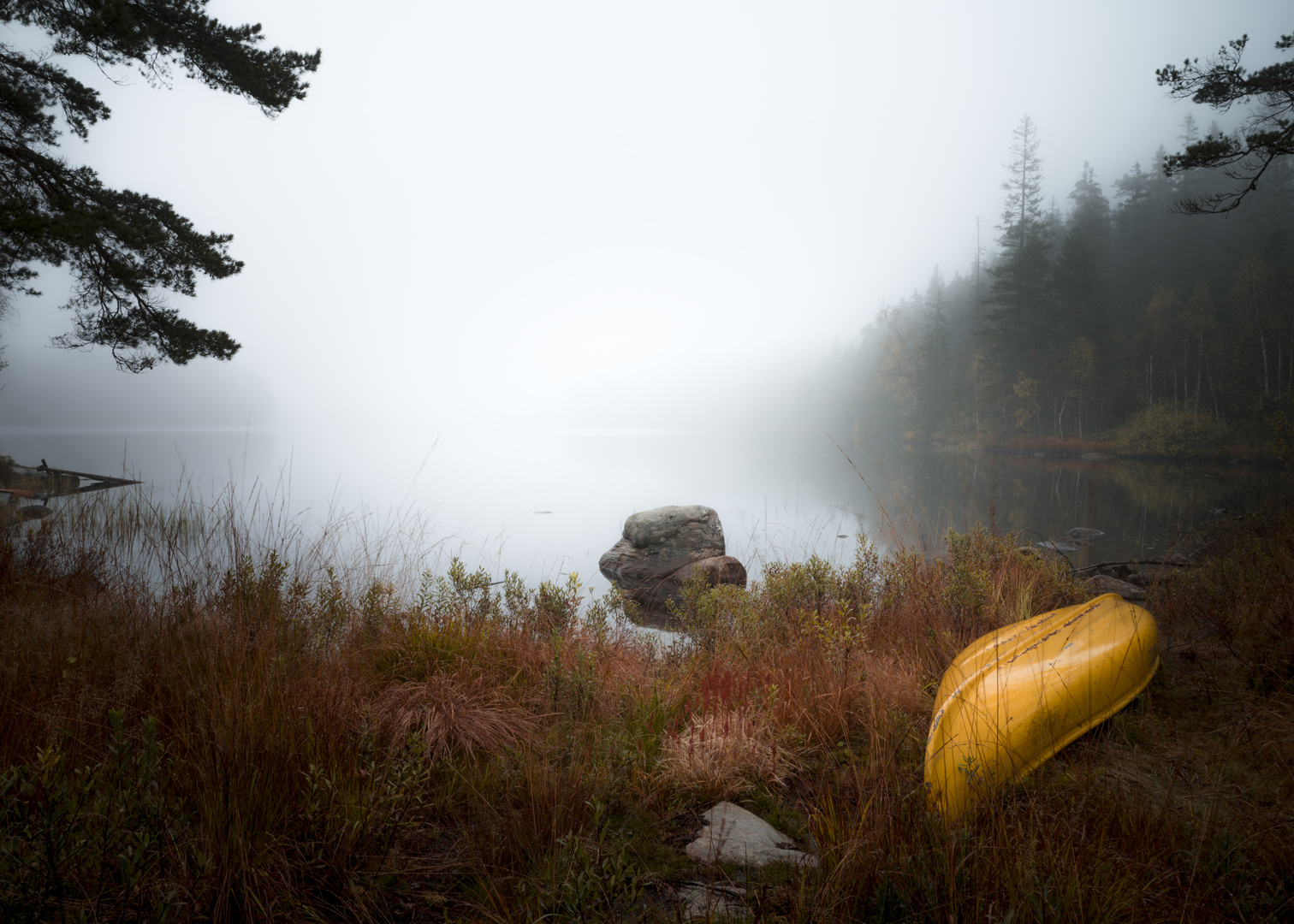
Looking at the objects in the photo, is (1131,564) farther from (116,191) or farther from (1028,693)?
(116,191)

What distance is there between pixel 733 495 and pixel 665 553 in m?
10.0

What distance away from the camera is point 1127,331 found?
32406mm

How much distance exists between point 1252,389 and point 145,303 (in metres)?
37.4

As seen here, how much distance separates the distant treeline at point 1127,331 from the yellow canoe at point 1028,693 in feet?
56.6

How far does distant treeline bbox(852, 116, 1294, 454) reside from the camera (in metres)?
24.7

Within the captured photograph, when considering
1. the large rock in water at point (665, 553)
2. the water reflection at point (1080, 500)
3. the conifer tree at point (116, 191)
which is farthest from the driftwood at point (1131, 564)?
the conifer tree at point (116, 191)

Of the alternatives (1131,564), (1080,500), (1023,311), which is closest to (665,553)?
(1131,564)

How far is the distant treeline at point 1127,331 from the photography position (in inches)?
973

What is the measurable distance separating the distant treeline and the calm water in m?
3.01

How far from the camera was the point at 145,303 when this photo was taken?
645cm

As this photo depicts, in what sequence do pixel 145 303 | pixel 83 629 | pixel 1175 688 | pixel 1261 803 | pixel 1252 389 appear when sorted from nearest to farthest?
pixel 1261 803
pixel 83 629
pixel 1175 688
pixel 145 303
pixel 1252 389

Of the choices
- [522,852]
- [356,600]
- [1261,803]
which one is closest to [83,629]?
[356,600]

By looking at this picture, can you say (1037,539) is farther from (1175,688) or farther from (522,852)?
(522,852)

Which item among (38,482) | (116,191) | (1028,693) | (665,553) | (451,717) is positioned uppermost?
(116,191)
